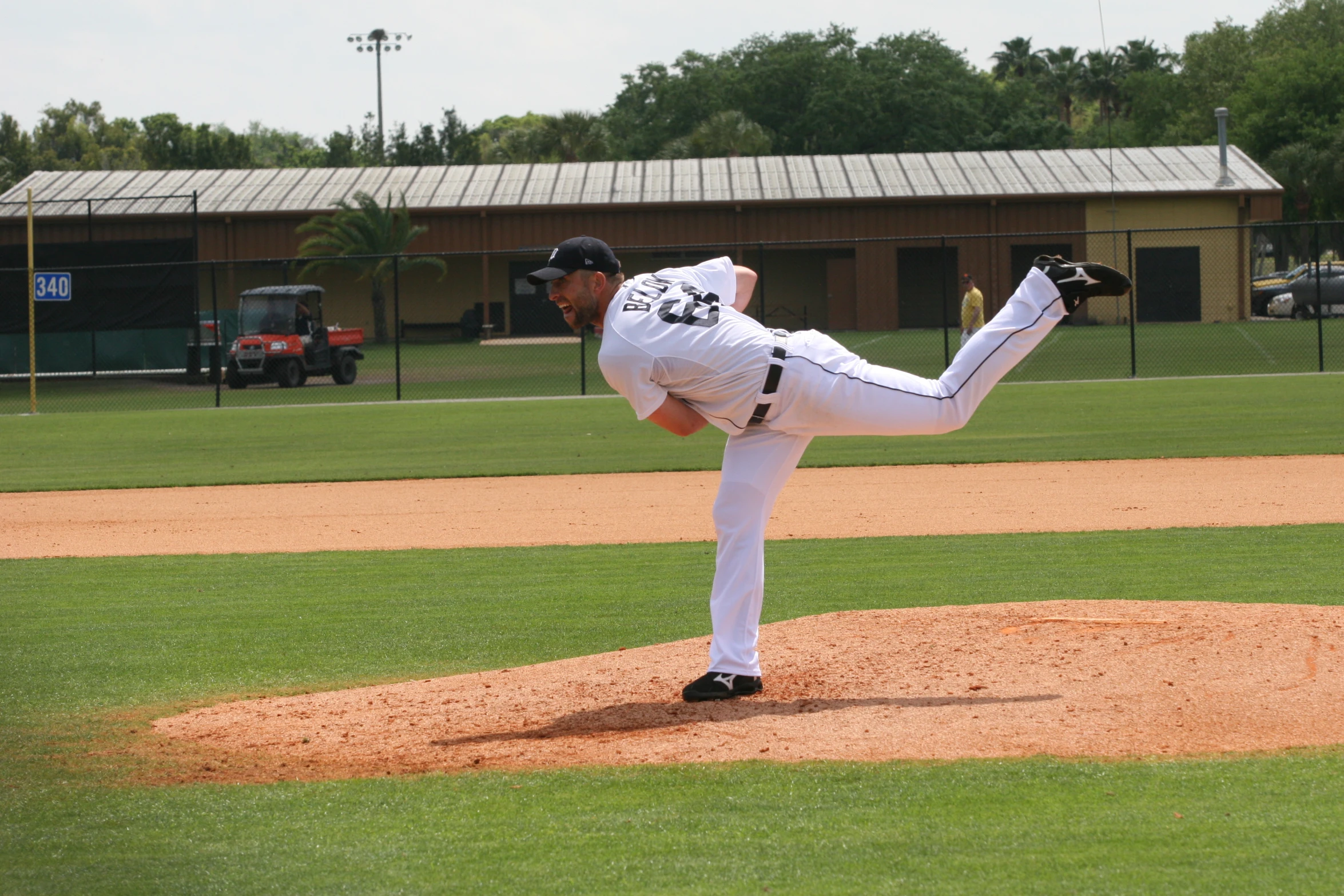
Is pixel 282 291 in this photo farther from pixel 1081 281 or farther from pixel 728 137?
pixel 728 137

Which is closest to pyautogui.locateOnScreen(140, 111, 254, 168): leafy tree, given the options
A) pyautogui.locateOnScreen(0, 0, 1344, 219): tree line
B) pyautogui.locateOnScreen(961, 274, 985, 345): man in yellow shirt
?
pyautogui.locateOnScreen(0, 0, 1344, 219): tree line

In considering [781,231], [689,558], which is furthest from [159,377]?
[689,558]

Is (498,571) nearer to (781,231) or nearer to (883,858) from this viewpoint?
(883,858)

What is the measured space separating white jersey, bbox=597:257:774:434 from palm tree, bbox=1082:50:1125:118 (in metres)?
89.2

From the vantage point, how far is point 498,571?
348 inches

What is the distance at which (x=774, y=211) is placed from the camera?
42.8 m

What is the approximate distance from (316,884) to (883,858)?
4.75ft

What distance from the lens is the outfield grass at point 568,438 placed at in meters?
14.7

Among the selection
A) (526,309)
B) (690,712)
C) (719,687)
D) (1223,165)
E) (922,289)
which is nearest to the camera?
(690,712)

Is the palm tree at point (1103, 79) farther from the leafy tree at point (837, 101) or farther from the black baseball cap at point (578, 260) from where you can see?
the black baseball cap at point (578, 260)

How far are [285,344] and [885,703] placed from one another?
25.5 metres

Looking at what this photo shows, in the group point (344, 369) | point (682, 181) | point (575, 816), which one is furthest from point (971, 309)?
point (682, 181)

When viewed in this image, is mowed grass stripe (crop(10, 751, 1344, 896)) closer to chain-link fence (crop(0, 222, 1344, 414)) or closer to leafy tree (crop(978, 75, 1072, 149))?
chain-link fence (crop(0, 222, 1344, 414))

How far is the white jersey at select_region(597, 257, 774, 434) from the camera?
4809mm
